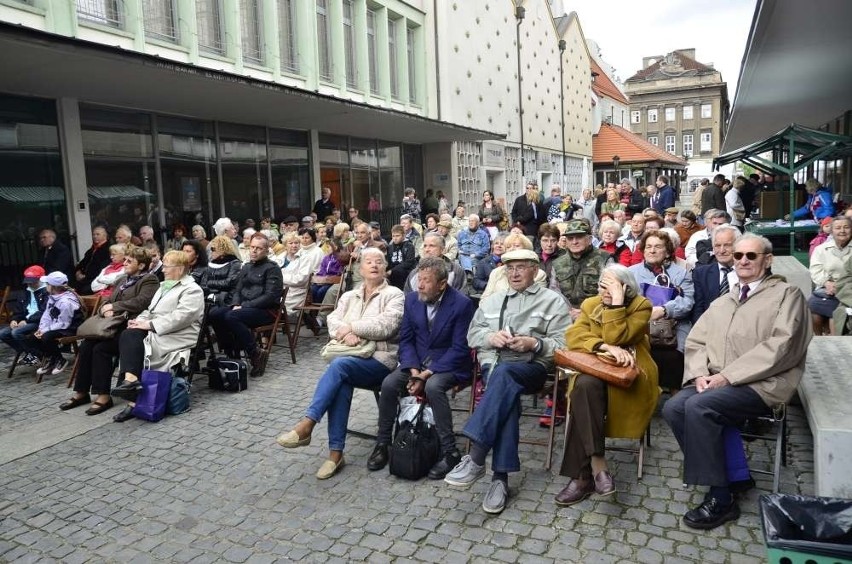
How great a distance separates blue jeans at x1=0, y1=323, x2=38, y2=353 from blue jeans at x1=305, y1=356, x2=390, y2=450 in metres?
4.41

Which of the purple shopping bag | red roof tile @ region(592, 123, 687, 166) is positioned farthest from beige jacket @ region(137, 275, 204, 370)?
red roof tile @ region(592, 123, 687, 166)

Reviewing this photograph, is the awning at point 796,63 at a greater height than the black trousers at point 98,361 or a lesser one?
greater

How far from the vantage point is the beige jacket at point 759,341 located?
3584 millimetres

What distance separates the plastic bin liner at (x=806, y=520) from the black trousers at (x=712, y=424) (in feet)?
2.33

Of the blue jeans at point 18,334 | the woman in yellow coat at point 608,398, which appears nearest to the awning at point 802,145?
the woman in yellow coat at point 608,398

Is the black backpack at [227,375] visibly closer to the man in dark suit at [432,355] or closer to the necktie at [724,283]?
the man in dark suit at [432,355]

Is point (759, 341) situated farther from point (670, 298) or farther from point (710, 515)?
point (670, 298)

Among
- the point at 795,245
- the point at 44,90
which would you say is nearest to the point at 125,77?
the point at 44,90

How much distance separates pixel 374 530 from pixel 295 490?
796 mm

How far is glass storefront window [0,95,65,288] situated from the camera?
32.5 ft

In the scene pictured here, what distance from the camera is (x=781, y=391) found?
3.58 m

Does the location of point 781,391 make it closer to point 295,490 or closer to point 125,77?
point 295,490

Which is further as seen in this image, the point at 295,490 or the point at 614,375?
the point at 295,490

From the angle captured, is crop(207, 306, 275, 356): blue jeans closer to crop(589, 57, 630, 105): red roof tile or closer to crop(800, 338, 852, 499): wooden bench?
crop(800, 338, 852, 499): wooden bench
